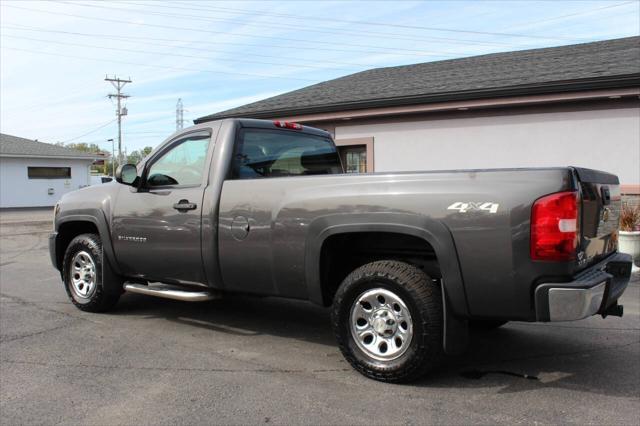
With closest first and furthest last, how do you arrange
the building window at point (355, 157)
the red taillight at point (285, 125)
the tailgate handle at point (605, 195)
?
the tailgate handle at point (605, 195) → the red taillight at point (285, 125) → the building window at point (355, 157)

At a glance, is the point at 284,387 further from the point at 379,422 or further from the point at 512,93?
the point at 512,93

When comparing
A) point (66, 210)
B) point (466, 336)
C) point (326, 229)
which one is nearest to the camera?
point (466, 336)

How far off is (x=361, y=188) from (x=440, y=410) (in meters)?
1.57

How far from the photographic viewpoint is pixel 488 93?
1035cm

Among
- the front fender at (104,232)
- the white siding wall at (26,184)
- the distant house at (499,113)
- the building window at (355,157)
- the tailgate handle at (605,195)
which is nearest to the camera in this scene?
the tailgate handle at (605,195)

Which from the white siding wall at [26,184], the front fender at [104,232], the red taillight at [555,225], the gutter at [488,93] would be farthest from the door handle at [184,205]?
the white siding wall at [26,184]

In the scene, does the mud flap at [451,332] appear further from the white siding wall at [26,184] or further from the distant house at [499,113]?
the white siding wall at [26,184]

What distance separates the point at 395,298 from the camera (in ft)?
12.5

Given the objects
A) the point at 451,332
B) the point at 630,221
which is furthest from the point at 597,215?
the point at 630,221

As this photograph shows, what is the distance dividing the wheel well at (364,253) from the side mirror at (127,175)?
2250 millimetres

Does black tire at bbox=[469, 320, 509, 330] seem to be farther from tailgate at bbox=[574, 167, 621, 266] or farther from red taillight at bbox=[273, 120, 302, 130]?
red taillight at bbox=[273, 120, 302, 130]

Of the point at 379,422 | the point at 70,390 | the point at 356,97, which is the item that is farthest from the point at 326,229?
the point at 356,97

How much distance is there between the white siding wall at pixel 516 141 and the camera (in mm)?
9578

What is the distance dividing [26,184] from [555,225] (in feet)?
108
